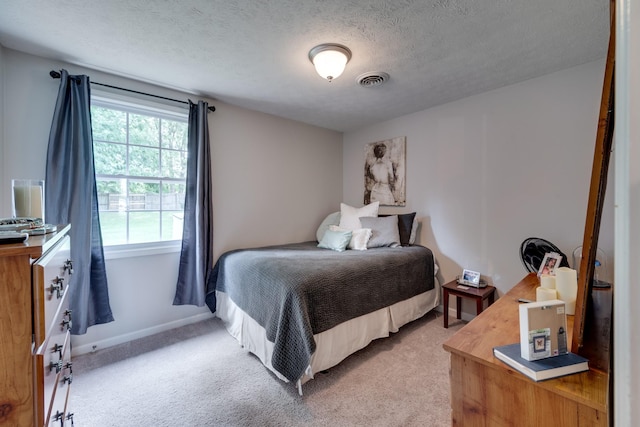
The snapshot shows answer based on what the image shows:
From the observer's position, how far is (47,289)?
2.74 ft

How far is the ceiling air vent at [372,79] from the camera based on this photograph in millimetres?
2234

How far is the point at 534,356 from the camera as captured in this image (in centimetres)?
82

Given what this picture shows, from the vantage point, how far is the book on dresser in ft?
2.54

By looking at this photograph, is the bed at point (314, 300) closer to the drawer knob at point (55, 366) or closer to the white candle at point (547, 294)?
the drawer knob at point (55, 366)

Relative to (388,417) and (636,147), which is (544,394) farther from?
(388,417)

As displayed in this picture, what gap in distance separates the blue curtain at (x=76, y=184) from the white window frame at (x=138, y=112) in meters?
0.15

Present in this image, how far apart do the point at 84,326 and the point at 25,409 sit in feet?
5.90

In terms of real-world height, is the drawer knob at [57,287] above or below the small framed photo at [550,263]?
above

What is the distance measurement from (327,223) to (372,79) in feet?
6.19

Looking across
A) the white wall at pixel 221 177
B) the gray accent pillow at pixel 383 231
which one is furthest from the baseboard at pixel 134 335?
the gray accent pillow at pixel 383 231

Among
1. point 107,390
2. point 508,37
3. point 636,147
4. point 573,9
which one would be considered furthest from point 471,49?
point 107,390

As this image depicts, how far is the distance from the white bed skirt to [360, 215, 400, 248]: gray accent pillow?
65 cm

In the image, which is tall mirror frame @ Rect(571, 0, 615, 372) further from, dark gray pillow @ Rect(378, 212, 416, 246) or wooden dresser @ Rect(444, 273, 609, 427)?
dark gray pillow @ Rect(378, 212, 416, 246)

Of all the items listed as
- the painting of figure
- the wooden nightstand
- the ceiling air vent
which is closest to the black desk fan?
the wooden nightstand
